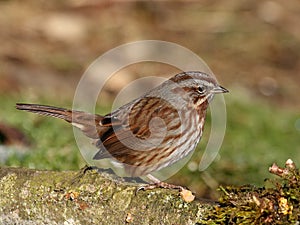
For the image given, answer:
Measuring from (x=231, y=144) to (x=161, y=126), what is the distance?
3.75m

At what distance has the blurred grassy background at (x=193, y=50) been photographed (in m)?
8.48

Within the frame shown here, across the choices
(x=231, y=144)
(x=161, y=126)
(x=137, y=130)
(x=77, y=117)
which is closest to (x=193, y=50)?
(x=231, y=144)

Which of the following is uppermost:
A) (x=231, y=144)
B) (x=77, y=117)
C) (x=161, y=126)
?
(x=161, y=126)

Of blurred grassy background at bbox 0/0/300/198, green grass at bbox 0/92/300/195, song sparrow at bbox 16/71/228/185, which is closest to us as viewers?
song sparrow at bbox 16/71/228/185

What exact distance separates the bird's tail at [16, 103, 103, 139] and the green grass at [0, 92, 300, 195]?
1.03 metres

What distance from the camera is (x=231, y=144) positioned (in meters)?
8.88

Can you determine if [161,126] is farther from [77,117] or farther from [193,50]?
[193,50]

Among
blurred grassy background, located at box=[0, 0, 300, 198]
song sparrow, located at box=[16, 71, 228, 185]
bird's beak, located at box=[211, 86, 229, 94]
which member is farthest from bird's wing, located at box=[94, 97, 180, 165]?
blurred grassy background, located at box=[0, 0, 300, 198]

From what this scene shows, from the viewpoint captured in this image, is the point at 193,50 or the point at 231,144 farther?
the point at 193,50

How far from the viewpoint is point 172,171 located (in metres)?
7.36

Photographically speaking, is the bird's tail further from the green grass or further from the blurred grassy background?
the blurred grassy background

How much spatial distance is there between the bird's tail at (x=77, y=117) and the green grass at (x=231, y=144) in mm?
1027

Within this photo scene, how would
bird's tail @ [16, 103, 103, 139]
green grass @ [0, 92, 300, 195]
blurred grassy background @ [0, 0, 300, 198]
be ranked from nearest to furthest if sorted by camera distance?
bird's tail @ [16, 103, 103, 139] → green grass @ [0, 92, 300, 195] → blurred grassy background @ [0, 0, 300, 198]

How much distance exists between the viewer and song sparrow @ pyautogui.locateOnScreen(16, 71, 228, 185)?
516cm
